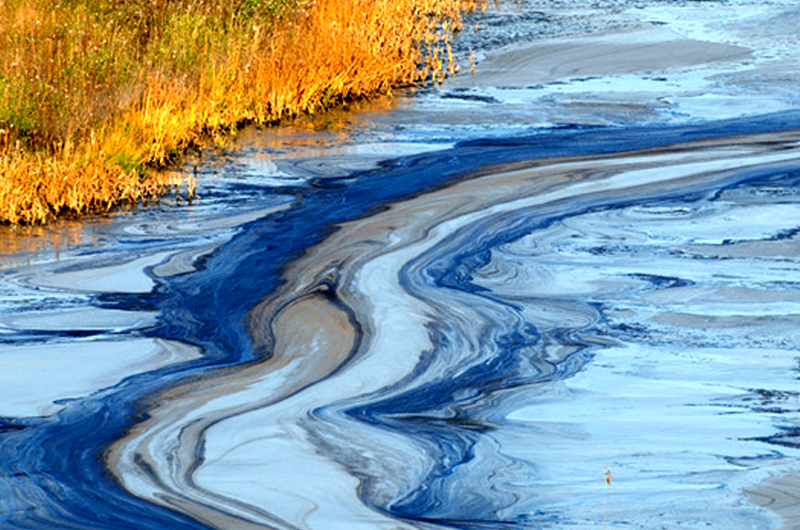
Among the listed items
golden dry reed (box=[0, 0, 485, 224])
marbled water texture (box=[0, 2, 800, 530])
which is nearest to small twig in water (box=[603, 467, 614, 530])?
marbled water texture (box=[0, 2, 800, 530])

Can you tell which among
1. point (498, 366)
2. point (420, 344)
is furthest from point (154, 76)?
point (498, 366)

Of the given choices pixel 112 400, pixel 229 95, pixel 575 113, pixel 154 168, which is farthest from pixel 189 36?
pixel 112 400

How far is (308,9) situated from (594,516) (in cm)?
629

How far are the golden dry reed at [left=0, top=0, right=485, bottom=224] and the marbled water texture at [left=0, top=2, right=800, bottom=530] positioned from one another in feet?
1.00

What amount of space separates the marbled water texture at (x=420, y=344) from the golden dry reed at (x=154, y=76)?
304 mm

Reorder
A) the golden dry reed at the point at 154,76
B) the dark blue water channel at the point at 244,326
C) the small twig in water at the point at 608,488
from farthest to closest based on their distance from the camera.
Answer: the golden dry reed at the point at 154,76, the dark blue water channel at the point at 244,326, the small twig in water at the point at 608,488

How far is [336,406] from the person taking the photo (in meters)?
3.72

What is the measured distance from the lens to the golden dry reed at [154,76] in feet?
19.6

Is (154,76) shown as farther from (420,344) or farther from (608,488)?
(608,488)

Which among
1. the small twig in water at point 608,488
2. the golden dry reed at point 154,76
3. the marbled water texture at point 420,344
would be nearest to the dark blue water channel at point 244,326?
the marbled water texture at point 420,344

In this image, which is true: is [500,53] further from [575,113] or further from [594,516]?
[594,516]

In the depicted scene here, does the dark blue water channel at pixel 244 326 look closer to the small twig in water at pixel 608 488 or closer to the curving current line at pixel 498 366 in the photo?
the curving current line at pixel 498 366

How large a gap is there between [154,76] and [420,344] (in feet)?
11.3

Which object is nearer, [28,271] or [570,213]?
[28,271]
